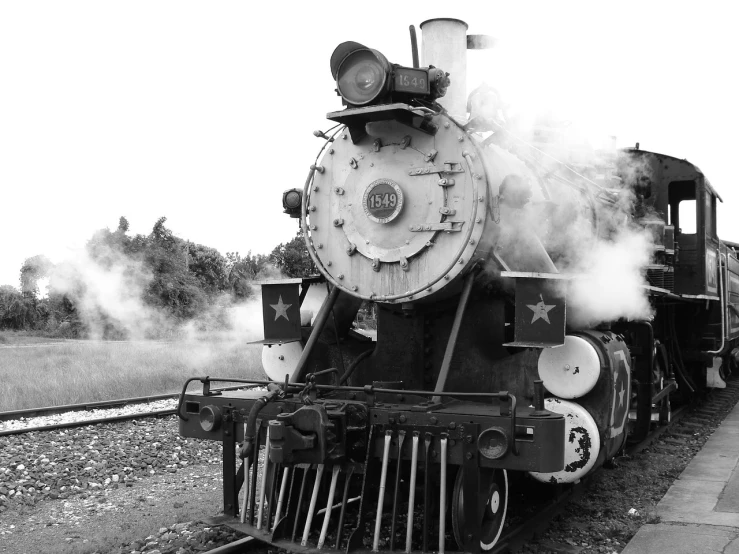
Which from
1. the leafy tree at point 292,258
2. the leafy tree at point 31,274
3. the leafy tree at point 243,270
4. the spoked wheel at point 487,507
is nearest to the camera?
the spoked wheel at point 487,507

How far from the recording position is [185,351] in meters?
15.7

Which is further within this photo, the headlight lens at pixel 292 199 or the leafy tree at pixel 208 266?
the leafy tree at pixel 208 266

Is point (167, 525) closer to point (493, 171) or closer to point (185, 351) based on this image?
point (493, 171)

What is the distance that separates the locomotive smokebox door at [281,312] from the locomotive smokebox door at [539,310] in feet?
5.41

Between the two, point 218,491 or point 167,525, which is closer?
point 167,525

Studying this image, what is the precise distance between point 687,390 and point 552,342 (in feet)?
17.2

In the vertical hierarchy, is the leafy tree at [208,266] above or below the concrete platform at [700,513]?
above

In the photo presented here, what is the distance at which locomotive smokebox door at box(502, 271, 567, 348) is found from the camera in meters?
4.14

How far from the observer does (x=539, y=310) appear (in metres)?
4.16

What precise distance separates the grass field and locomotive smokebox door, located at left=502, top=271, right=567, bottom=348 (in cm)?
760

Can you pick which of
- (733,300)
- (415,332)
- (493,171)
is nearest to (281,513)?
(415,332)

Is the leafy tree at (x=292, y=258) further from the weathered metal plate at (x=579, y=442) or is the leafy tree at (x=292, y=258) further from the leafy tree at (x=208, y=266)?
the weathered metal plate at (x=579, y=442)

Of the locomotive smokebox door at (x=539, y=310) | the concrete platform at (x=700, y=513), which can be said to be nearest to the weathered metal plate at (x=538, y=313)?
the locomotive smokebox door at (x=539, y=310)

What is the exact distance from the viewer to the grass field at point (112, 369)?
1024 centimetres
